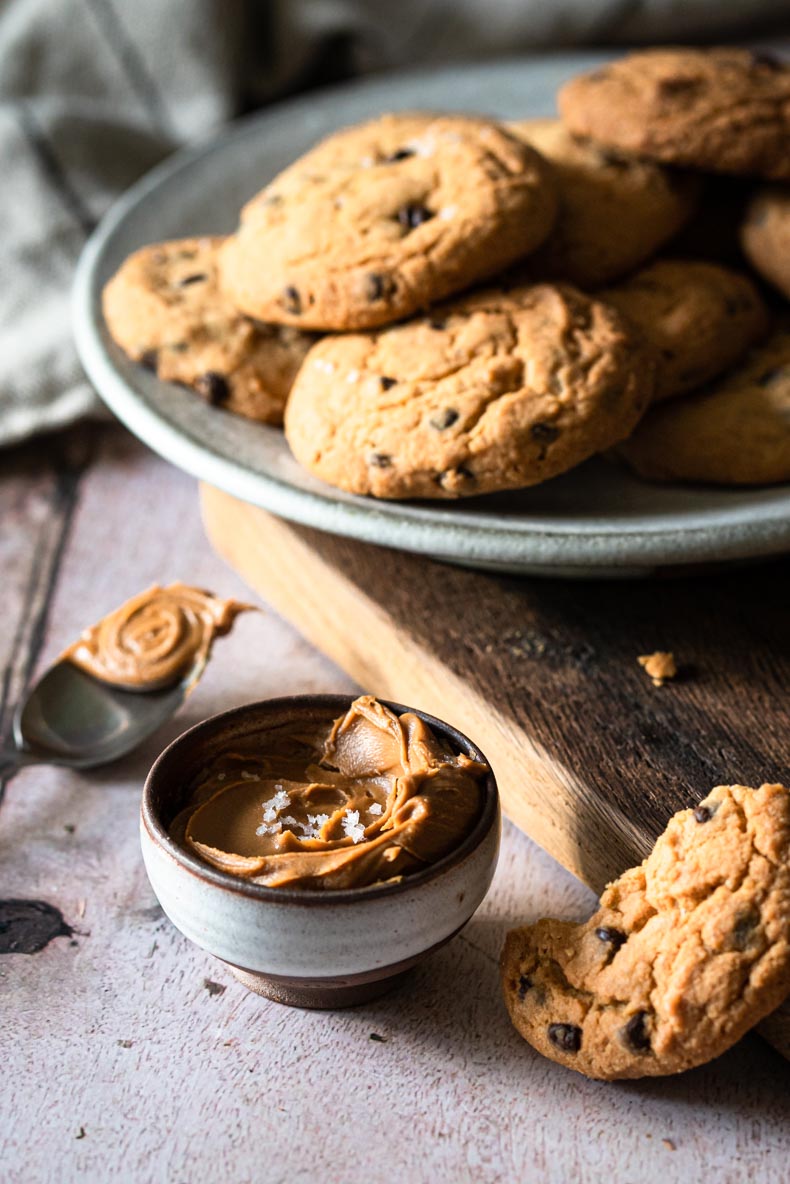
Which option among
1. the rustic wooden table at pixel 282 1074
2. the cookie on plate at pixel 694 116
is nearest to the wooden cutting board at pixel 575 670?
the rustic wooden table at pixel 282 1074

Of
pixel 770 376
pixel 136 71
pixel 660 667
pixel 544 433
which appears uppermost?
pixel 136 71

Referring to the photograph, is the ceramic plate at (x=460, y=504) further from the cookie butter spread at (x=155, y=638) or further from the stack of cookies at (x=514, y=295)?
the cookie butter spread at (x=155, y=638)

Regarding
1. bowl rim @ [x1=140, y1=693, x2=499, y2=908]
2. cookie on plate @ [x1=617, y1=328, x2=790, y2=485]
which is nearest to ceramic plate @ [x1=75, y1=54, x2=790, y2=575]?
cookie on plate @ [x1=617, y1=328, x2=790, y2=485]

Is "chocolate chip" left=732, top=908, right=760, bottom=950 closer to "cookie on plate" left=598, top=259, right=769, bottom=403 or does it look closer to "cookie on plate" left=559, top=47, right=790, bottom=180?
"cookie on plate" left=598, top=259, right=769, bottom=403

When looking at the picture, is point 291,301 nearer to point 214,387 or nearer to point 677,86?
point 214,387

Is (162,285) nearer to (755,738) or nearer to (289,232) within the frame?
(289,232)

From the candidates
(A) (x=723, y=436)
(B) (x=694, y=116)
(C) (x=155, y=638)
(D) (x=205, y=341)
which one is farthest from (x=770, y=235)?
(C) (x=155, y=638)

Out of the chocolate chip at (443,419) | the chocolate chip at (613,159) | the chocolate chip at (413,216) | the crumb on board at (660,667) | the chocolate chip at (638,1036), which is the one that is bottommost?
the crumb on board at (660,667)
